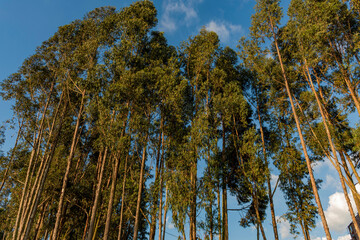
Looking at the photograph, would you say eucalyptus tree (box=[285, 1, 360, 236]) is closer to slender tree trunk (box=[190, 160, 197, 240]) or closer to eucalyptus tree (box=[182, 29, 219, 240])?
eucalyptus tree (box=[182, 29, 219, 240])

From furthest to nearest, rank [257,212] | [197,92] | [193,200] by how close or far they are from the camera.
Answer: [197,92]
[257,212]
[193,200]

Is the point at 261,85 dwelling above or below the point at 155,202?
above

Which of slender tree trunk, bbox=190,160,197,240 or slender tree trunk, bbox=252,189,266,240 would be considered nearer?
slender tree trunk, bbox=190,160,197,240

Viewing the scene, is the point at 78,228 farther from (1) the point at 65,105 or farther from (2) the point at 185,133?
(2) the point at 185,133

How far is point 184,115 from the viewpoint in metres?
13.9

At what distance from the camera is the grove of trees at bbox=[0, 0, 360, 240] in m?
11.6

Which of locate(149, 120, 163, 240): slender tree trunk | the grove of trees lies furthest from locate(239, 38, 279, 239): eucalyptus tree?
locate(149, 120, 163, 240): slender tree trunk

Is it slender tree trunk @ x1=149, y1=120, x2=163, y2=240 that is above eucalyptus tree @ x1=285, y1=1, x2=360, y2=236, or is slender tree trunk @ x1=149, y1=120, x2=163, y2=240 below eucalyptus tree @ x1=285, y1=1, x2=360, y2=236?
below

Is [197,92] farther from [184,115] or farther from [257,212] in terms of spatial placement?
[257,212]

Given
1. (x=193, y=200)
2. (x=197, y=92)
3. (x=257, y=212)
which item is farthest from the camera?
(x=197, y=92)

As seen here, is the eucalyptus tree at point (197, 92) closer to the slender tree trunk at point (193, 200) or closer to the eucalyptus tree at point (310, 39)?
the slender tree trunk at point (193, 200)

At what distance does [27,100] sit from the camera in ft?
51.6

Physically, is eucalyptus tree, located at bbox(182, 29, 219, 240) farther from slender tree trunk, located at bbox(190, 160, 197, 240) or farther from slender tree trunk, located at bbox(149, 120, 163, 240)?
slender tree trunk, located at bbox(149, 120, 163, 240)

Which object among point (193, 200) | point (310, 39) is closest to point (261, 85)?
point (310, 39)
